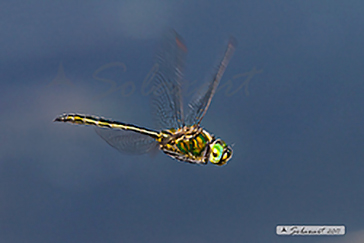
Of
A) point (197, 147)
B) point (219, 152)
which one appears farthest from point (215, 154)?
point (197, 147)

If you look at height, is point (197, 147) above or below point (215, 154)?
above

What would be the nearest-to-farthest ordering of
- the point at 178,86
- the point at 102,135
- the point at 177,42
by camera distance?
1. the point at 177,42
2. the point at 178,86
3. the point at 102,135

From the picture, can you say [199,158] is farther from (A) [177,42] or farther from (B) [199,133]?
(A) [177,42]

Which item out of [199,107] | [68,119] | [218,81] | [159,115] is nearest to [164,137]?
[159,115]

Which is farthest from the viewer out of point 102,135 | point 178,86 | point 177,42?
point 102,135

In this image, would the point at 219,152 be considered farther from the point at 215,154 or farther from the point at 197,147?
the point at 197,147

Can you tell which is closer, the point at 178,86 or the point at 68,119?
the point at 178,86

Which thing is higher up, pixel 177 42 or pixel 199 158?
pixel 177 42

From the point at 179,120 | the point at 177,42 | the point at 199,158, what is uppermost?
the point at 177,42
